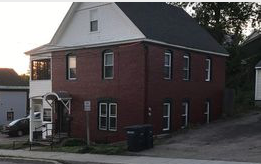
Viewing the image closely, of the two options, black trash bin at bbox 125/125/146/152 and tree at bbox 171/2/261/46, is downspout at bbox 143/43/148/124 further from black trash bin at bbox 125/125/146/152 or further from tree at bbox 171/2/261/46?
tree at bbox 171/2/261/46

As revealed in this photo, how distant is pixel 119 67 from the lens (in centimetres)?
2609

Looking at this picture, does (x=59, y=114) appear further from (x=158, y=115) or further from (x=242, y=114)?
(x=242, y=114)

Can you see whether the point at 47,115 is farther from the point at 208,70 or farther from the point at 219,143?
the point at 219,143

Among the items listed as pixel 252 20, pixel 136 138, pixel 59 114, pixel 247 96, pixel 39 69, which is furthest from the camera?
pixel 252 20

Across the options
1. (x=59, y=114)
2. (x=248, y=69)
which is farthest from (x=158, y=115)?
(x=248, y=69)

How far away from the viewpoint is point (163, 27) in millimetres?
27812

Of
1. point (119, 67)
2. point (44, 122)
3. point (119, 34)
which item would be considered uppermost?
point (119, 34)

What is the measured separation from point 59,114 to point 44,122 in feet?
5.45

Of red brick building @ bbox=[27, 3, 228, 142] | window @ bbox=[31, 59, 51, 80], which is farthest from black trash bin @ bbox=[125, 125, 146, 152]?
window @ bbox=[31, 59, 51, 80]

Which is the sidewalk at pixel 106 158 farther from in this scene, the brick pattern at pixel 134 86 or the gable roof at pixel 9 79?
the gable roof at pixel 9 79

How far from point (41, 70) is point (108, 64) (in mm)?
6948

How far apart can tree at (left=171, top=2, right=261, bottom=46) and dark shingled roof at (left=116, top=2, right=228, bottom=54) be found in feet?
58.0

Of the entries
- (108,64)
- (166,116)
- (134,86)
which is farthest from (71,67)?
(166,116)

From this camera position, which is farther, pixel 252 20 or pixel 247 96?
pixel 252 20
